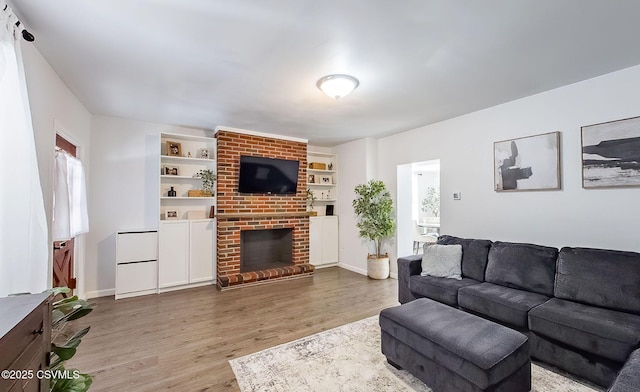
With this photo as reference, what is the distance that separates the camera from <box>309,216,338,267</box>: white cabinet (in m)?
5.42

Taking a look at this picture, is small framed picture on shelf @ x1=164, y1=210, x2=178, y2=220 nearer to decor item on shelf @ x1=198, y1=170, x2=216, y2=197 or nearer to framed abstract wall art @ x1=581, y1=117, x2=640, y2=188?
decor item on shelf @ x1=198, y1=170, x2=216, y2=197

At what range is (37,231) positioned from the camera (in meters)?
1.68

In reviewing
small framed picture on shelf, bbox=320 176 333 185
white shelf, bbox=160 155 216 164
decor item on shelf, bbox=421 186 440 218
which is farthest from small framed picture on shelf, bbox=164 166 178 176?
decor item on shelf, bbox=421 186 440 218

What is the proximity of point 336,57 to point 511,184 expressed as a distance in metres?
2.61

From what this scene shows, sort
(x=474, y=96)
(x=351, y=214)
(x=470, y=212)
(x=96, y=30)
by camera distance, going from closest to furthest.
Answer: (x=96, y=30), (x=474, y=96), (x=470, y=212), (x=351, y=214)

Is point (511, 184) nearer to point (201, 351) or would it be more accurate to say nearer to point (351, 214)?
point (351, 214)

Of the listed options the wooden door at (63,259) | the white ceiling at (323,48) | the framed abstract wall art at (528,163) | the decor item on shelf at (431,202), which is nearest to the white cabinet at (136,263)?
the wooden door at (63,259)

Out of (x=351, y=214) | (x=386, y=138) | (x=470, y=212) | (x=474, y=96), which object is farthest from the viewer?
(x=351, y=214)

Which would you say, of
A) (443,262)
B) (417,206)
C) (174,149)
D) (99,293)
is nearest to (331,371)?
(443,262)

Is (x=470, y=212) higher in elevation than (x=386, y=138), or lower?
lower

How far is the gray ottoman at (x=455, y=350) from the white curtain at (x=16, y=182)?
2434 mm

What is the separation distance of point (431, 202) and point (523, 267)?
516 centimetres

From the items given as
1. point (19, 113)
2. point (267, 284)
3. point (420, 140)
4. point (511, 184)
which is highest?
point (420, 140)

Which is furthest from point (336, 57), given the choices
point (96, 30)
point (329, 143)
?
point (329, 143)
